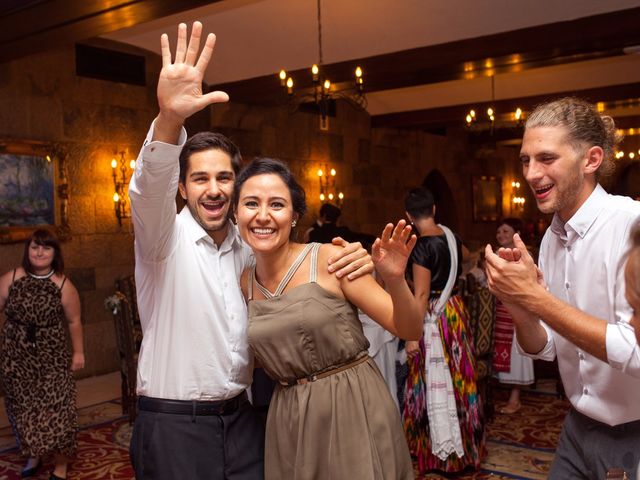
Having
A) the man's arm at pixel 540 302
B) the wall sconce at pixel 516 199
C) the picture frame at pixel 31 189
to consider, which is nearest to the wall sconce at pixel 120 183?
the picture frame at pixel 31 189

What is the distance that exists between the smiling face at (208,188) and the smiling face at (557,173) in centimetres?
91

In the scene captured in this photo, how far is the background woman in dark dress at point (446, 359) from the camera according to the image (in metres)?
4.06

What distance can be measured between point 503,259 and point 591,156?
44cm

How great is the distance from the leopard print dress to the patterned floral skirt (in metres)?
2.18

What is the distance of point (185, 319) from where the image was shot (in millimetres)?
1948

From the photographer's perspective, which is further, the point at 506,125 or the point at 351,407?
the point at 506,125

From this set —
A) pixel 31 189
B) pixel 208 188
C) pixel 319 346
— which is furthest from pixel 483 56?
pixel 319 346

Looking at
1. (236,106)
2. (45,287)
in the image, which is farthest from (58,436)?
(236,106)

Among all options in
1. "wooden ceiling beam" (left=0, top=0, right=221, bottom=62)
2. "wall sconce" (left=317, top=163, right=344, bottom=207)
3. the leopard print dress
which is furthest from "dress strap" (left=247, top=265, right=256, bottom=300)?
"wall sconce" (left=317, top=163, right=344, bottom=207)

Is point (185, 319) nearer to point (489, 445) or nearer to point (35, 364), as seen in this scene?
point (35, 364)

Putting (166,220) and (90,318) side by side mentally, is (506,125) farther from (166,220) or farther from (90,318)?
(166,220)

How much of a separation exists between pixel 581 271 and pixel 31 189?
19.4 ft

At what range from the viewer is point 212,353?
6.38 ft

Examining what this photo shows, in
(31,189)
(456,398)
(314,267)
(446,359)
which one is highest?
(31,189)
